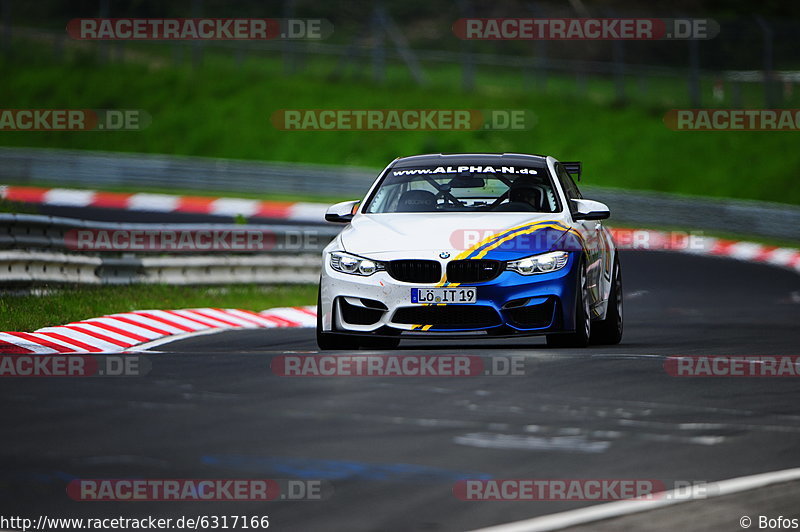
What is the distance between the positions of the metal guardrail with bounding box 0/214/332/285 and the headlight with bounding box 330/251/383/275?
4351 millimetres

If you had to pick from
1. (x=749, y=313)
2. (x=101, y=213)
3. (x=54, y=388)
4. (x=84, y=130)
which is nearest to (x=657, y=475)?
(x=54, y=388)

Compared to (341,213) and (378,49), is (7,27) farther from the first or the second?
(341,213)

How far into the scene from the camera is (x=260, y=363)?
404 inches

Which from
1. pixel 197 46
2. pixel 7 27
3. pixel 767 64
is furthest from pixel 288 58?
pixel 767 64

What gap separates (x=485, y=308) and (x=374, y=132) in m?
35.2

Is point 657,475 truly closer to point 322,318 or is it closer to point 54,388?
point 54,388

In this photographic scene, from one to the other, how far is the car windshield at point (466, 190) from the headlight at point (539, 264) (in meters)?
0.94

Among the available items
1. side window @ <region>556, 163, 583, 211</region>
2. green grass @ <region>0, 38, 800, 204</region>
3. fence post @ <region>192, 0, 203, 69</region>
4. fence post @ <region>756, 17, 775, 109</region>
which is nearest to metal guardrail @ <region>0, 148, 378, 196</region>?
green grass @ <region>0, 38, 800, 204</region>

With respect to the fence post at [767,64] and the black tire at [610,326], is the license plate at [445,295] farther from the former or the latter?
the fence post at [767,64]

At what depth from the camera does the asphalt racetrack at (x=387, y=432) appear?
6.17 m

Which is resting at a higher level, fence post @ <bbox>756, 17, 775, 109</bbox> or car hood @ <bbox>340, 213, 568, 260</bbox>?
fence post @ <bbox>756, 17, 775, 109</bbox>

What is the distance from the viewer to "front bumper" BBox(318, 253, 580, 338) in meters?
10.7

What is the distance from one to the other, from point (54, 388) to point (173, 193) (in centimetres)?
3062

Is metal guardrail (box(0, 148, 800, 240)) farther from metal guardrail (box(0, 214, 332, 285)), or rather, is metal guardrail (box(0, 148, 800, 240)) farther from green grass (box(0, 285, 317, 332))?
green grass (box(0, 285, 317, 332))
